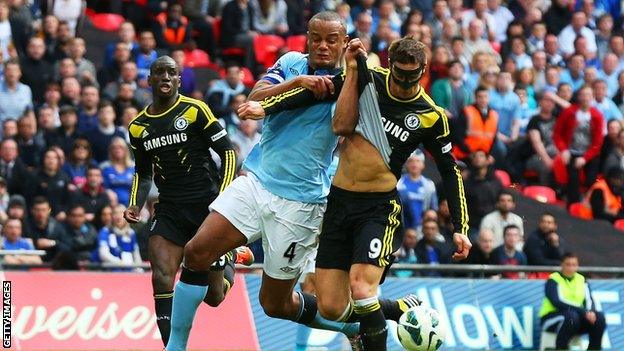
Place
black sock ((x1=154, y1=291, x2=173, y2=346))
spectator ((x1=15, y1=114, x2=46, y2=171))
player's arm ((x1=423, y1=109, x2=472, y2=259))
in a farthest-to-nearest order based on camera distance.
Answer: spectator ((x1=15, y1=114, x2=46, y2=171)) → black sock ((x1=154, y1=291, x2=173, y2=346)) → player's arm ((x1=423, y1=109, x2=472, y2=259))

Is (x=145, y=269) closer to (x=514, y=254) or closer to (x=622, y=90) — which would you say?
(x=514, y=254)

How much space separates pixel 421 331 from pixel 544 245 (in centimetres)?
836

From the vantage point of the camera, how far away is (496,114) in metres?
21.4

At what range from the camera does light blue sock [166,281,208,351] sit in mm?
11633

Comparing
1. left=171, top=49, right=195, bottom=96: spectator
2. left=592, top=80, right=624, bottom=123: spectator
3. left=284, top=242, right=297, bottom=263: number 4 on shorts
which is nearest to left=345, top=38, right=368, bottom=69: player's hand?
left=284, top=242, right=297, bottom=263: number 4 on shorts

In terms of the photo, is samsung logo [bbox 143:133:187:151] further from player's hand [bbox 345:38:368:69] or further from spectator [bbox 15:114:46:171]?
spectator [bbox 15:114:46:171]

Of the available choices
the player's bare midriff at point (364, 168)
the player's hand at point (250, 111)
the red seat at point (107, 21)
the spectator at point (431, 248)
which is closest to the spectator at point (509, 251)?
the spectator at point (431, 248)

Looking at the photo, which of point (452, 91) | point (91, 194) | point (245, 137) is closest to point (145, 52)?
point (245, 137)

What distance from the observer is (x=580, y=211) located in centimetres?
2198

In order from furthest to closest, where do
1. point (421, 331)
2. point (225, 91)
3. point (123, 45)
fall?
point (225, 91), point (123, 45), point (421, 331)

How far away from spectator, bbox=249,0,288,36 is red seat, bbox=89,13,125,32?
1.96 meters

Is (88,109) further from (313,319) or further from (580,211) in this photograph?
(313,319)

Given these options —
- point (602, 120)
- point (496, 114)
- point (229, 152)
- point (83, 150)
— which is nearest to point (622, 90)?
point (602, 120)

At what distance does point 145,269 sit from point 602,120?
822 cm
